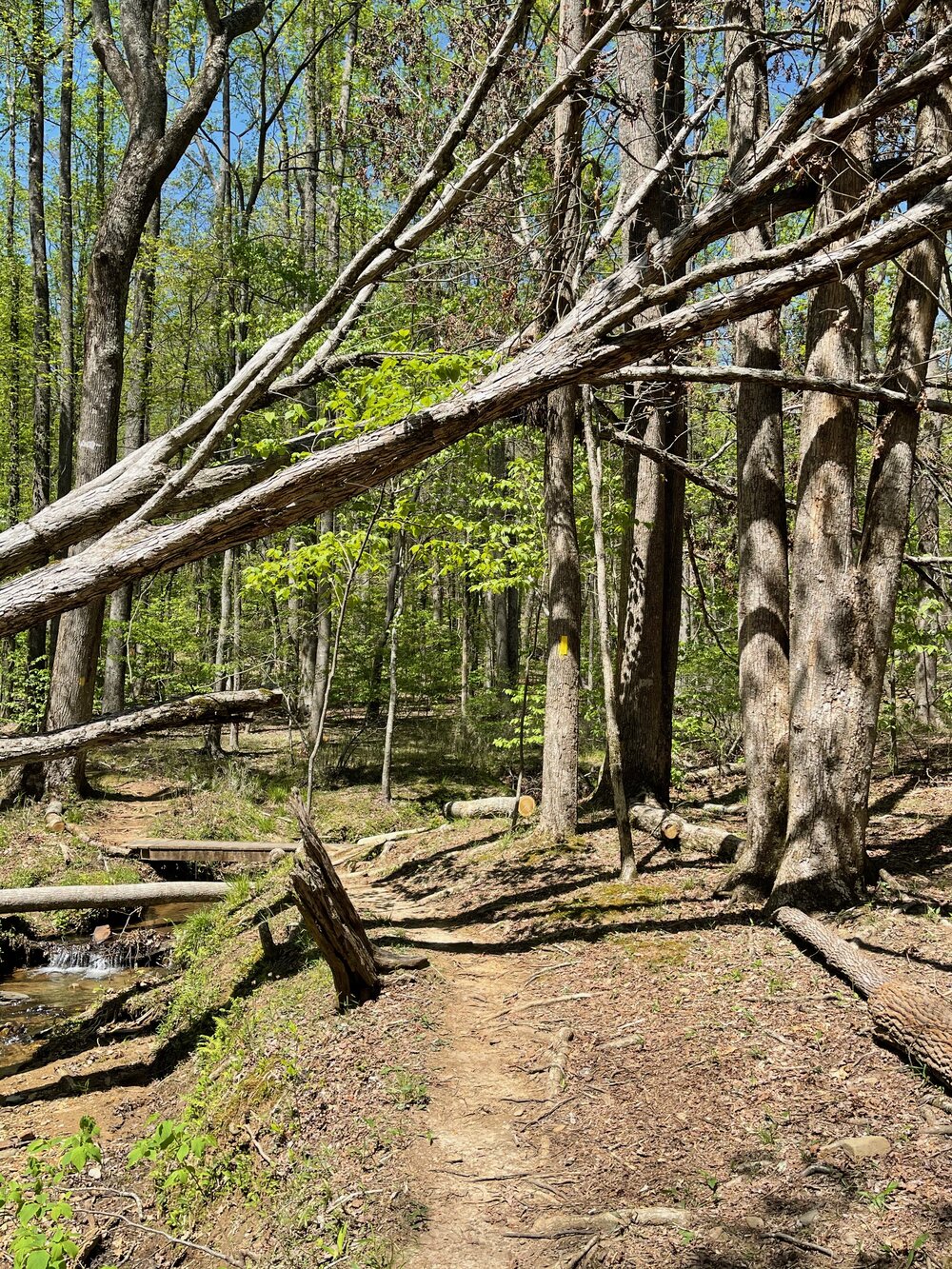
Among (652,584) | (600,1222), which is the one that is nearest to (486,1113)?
(600,1222)

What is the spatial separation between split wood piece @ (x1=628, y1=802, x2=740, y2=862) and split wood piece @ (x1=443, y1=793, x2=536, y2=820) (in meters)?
1.89

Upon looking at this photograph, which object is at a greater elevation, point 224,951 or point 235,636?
point 235,636

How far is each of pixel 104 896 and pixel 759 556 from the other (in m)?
6.72

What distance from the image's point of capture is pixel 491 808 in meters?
11.8

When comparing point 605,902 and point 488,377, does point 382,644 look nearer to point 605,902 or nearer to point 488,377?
point 605,902

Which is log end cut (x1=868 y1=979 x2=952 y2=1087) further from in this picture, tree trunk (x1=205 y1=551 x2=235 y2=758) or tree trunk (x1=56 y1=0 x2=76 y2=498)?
tree trunk (x1=56 y1=0 x2=76 y2=498)

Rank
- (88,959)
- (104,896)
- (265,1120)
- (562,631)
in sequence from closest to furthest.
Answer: (265,1120) → (104,896) → (562,631) → (88,959)

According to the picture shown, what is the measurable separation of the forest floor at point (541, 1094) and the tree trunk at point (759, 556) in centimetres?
76

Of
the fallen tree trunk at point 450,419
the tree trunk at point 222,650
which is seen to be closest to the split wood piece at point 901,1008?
the fallen tree trunk at point 450,419

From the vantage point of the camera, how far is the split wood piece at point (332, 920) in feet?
16.8

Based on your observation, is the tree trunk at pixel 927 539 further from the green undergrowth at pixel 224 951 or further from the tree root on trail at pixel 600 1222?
the green undergrowth at pixel 224 951

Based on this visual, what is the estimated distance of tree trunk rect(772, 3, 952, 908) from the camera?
5.77 m

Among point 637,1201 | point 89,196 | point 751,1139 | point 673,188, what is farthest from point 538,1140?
point 89,196

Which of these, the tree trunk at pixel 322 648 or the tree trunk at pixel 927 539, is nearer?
the tree trunk at pixel 927 539
